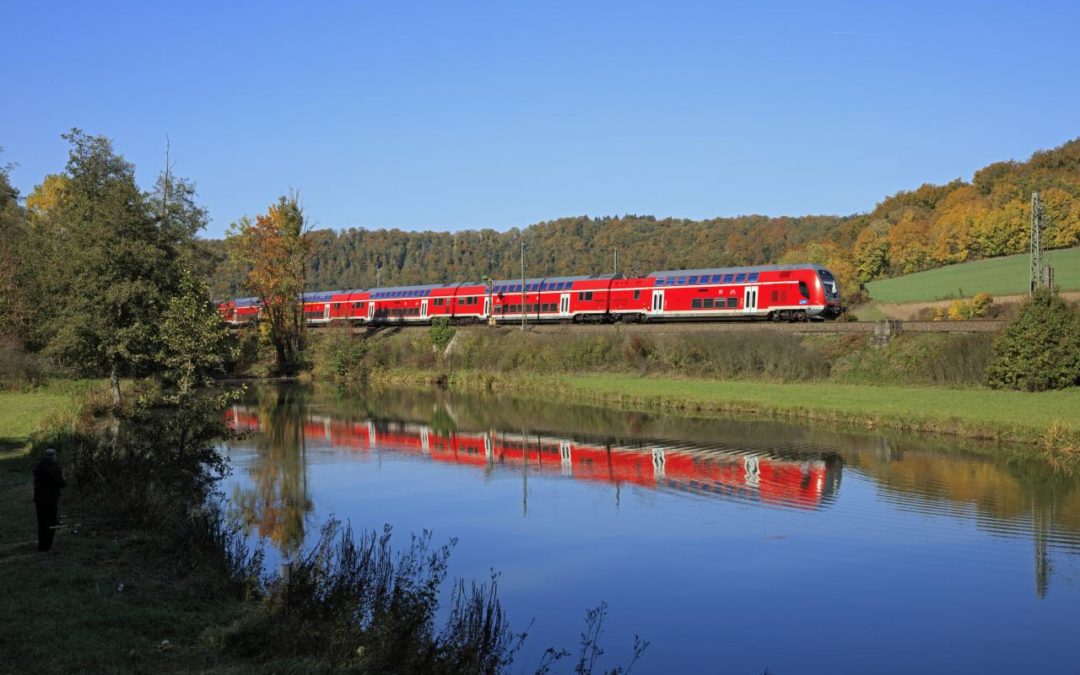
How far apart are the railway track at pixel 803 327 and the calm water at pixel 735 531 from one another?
472 inches

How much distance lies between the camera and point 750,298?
1916 inches

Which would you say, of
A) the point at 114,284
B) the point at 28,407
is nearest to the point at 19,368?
the point at 28,407

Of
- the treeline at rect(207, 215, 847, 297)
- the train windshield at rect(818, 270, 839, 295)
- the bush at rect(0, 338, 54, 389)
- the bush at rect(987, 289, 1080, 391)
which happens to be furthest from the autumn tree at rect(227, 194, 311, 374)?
the bush at rect(987, 289, 1080, 391)

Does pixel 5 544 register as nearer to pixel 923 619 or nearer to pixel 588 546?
pixel 588 546

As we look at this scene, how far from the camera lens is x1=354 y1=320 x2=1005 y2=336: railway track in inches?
1599

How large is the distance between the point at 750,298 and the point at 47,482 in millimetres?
40497

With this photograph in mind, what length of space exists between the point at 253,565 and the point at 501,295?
5193 cm

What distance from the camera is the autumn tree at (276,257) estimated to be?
67.3m

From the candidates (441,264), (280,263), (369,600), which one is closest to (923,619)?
(369,600)

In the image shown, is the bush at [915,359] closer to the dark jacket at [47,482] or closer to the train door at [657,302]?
the train door at [657,302]

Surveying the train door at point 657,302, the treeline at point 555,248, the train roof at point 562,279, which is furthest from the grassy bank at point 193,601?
the treeline at point 555,248

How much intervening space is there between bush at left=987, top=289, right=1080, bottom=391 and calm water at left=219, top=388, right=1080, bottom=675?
706 centimetres

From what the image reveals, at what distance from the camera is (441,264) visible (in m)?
156

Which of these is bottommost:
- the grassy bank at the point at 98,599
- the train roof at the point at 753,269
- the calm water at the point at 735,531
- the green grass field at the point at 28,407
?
the calm water at the point at 735,531
